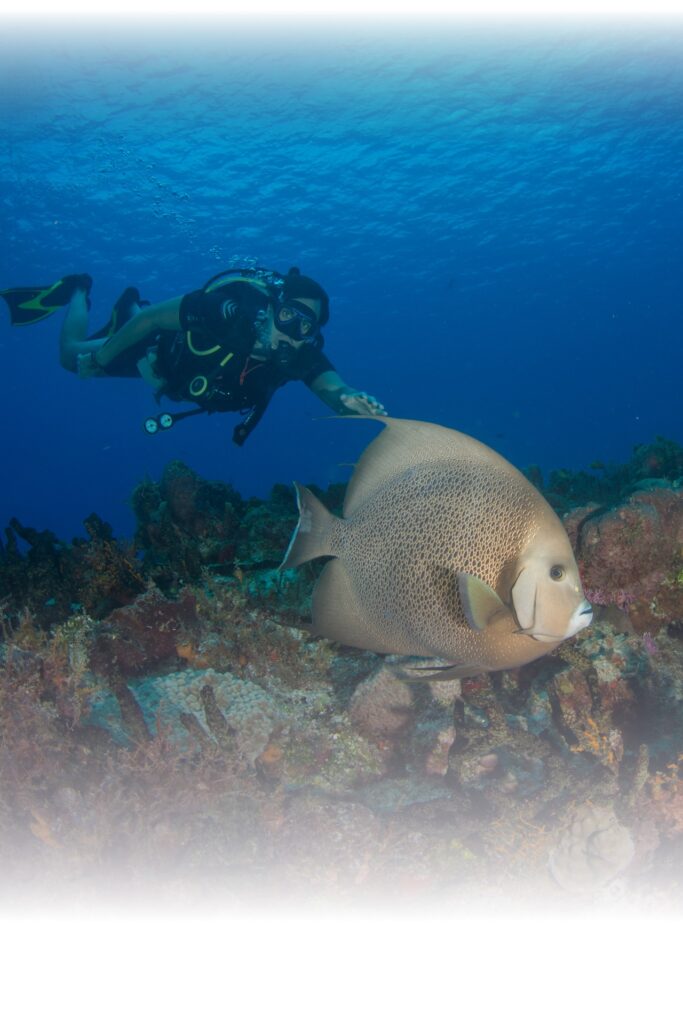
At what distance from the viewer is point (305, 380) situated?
5.86 metres

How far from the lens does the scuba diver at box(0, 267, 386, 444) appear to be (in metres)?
5.77

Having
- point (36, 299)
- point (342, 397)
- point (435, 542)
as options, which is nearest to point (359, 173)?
point (36, 299)

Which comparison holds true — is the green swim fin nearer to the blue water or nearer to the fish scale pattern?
the blue water

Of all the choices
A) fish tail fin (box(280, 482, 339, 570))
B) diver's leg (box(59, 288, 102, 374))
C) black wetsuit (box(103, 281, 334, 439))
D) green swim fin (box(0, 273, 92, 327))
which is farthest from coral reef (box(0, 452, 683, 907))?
green swim fin (box(0, 273, 92, 327))

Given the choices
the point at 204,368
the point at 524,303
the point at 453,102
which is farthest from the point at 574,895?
the point at 524,303

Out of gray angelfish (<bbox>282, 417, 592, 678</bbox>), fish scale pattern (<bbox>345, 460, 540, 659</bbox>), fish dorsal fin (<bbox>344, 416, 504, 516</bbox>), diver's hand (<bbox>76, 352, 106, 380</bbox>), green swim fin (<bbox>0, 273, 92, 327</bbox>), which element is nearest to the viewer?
gray angelfish (<bbox>282, 417, 592, 678</bbox>)

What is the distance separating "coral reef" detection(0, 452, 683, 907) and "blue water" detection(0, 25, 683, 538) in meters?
1.38

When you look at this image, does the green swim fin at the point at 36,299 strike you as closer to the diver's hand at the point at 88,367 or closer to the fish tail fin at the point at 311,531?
the diver's hand at the point at 88,367

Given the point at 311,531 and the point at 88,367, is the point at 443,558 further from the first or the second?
the point at 88,367

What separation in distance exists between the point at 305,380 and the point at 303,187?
28324mm

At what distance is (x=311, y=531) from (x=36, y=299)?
8291 millimetres

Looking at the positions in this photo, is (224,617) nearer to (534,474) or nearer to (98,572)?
(98,572)

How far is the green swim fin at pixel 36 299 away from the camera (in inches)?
321

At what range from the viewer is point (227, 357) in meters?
6.02
